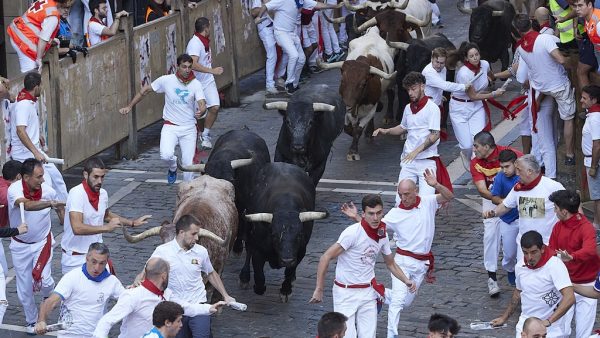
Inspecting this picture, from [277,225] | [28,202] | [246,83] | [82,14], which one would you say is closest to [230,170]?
[277,225]

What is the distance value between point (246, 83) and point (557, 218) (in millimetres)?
12928

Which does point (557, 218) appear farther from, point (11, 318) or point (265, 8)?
point (265, 8)

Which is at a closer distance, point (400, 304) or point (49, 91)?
point (400, 304)

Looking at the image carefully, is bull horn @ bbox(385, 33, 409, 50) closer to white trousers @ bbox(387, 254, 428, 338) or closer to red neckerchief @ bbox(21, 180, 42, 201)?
white trousers @ bbox(387, 254, 428, 338)

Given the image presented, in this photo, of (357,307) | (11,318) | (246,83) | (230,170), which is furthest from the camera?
(246,83)

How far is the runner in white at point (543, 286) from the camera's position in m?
12.0

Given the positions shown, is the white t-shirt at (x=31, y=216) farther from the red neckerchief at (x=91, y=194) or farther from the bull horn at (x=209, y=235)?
the bull horn at (x=209, y=235)

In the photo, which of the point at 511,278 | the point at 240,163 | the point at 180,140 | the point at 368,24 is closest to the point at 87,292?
the point at 240,163

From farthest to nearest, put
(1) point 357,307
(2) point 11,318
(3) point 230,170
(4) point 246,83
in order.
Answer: (4) point 246,83
(3) point 230,170
(2) point 11,318
(1) point 357,307

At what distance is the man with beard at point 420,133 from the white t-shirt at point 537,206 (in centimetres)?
226

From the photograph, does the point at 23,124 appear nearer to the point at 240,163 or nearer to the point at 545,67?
the point at 240,163

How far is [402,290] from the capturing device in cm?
1334

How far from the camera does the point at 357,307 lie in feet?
41.8

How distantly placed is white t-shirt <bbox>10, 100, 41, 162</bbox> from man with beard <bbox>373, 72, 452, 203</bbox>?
423 cm
